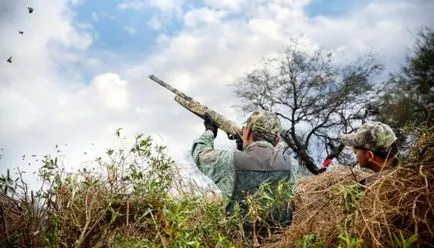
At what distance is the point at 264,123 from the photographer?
4.48 metres

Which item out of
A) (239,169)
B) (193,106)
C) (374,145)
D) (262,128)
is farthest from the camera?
(193,106)

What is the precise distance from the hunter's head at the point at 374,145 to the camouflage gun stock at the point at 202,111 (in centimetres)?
144

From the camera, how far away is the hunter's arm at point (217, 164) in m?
4.27

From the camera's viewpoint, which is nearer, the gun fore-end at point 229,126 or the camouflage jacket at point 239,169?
the camouflage jacket at point 239,169

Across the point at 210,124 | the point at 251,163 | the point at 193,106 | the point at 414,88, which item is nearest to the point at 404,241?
the point at 251,163

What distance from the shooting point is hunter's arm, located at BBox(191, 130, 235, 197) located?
4270 millimetres

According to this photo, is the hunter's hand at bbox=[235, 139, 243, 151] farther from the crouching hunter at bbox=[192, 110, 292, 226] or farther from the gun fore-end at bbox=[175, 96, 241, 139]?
the crouching hunter at bbox=[192, 110, 292, 226]

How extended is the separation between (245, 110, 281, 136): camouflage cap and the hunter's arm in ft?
0.93

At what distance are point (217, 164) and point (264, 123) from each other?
1.48 feet

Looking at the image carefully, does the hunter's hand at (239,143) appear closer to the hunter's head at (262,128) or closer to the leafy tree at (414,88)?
the hunter's head at (262,128)

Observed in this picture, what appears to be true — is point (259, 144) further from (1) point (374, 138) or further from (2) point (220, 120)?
(2) point (220, 120)

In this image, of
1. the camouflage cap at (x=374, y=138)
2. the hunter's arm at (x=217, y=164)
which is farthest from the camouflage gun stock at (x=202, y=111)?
the camouflage cap at (x=374, y=138)

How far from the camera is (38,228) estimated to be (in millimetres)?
3348

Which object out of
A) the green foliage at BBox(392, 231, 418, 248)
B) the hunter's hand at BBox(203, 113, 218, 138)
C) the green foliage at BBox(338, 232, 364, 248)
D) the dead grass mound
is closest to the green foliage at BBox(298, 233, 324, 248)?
the dead grass mound
